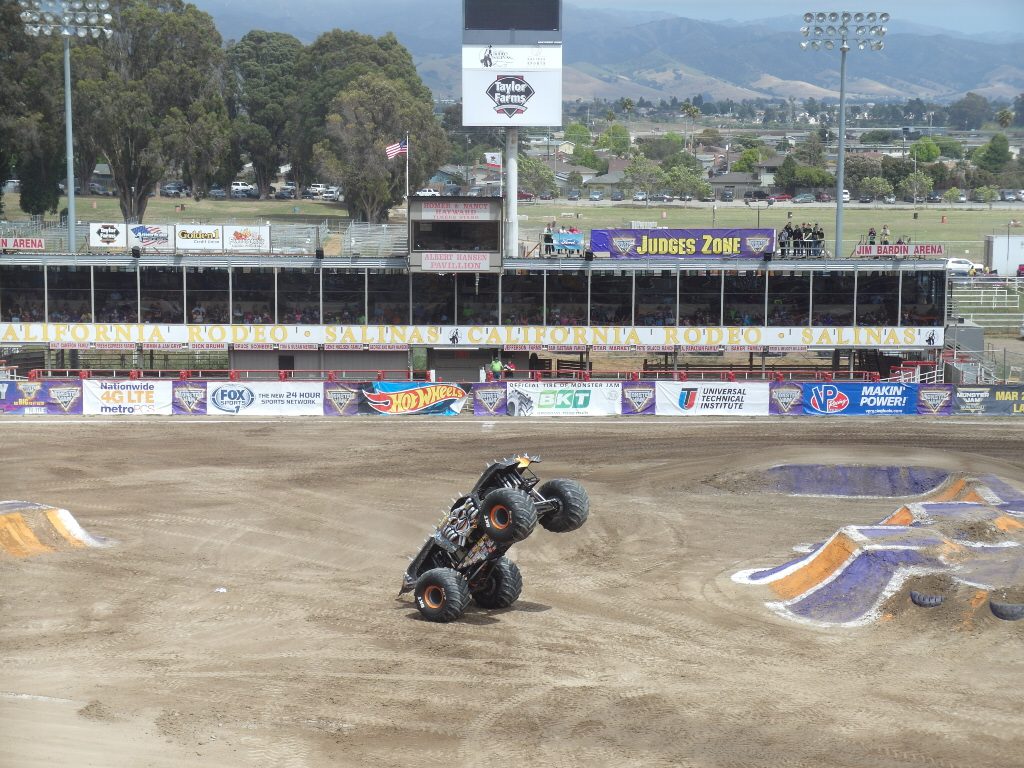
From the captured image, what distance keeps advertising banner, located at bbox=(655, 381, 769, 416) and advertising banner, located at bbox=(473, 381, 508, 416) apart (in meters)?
5.22

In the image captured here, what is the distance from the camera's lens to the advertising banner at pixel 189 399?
41.4 metres

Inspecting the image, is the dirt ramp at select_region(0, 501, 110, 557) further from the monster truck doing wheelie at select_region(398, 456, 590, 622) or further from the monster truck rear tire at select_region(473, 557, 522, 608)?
the monster truck rear tire at select_region(473, 557, 522, 608)

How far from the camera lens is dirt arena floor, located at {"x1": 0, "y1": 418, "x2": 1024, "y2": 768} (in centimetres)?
1505

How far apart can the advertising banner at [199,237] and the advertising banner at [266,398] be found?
10.5 m

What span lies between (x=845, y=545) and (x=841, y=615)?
2129 mm

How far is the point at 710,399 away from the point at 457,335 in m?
11.6

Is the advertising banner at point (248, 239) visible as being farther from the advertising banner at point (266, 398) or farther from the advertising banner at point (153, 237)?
the advertising banner at point (266, 398)

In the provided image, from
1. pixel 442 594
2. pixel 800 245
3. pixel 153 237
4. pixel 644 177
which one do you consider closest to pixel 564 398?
pixel 800 245

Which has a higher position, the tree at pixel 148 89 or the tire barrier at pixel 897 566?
the tree at pixel 148 89

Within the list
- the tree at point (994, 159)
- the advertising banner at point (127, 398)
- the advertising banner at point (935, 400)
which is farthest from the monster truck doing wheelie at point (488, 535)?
the tree at point (994, 159)

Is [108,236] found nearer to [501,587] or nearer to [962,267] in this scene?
[501,587]

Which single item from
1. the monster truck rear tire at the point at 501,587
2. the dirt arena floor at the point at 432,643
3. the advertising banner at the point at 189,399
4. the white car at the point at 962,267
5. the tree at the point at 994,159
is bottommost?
the dirt arena floor at the point at 432,643

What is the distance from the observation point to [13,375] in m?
45.6

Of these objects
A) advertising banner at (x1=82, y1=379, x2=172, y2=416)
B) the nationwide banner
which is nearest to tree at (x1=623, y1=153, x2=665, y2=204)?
the nationwide banner
